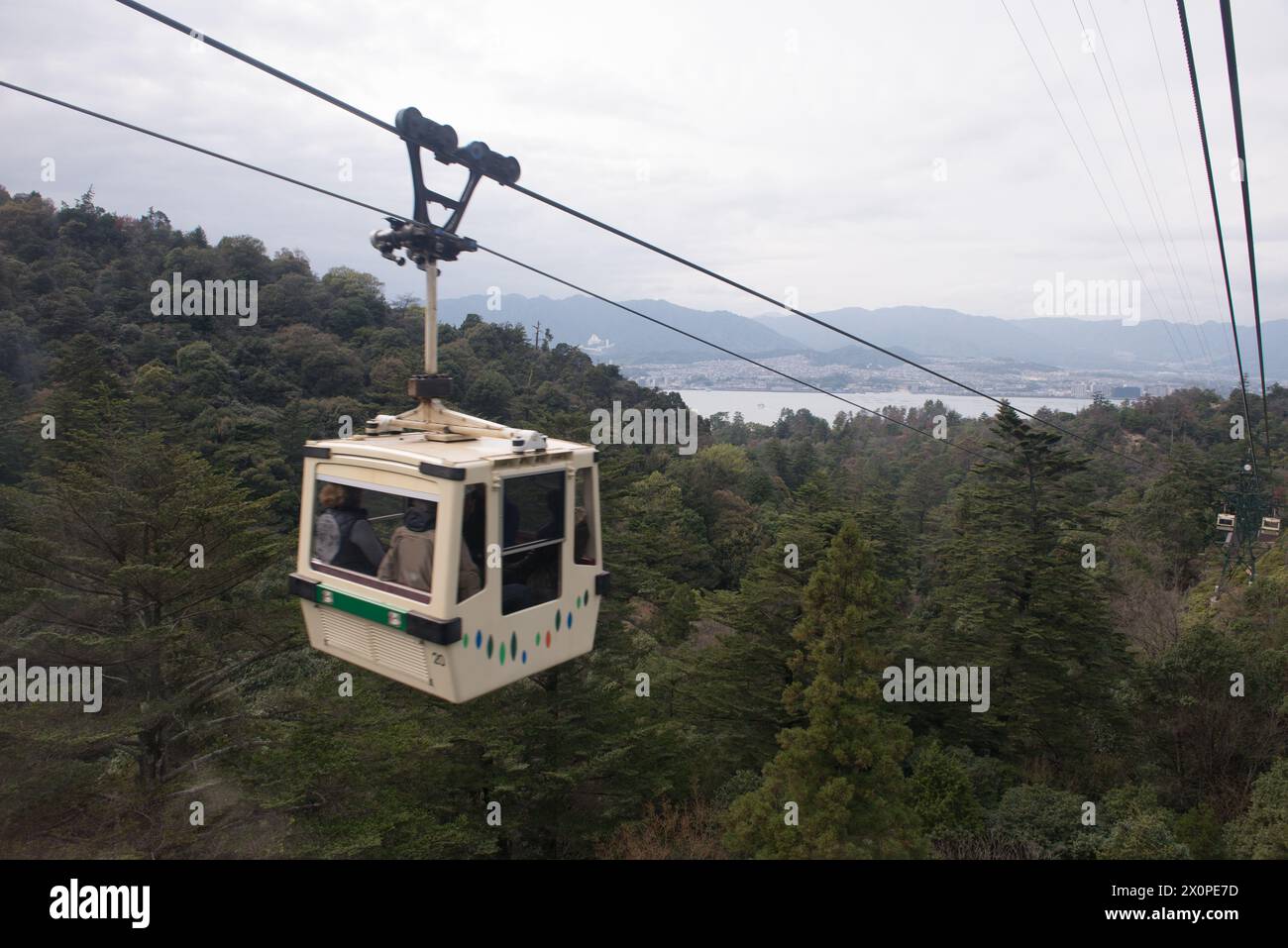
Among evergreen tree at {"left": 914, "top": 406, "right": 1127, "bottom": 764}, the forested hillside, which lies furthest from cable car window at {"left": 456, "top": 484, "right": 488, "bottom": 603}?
evergreen tree at {"left": 914, "top": 406, "right": 1127, "bottom": 764}

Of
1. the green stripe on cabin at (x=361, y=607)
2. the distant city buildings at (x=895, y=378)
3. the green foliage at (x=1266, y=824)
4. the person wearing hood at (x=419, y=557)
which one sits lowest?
the green foliage at (x=1266, y=824)

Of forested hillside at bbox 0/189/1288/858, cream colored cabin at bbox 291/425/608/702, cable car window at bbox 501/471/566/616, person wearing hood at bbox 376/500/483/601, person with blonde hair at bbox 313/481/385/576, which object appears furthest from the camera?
forested hillside at bbox 0/189/1288/858

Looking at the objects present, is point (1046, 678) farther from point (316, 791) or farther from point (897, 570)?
point (316, 791)

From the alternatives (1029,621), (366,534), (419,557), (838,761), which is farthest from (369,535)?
(1029,621)

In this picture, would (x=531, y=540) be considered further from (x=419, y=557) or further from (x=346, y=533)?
(x=346, y=533)

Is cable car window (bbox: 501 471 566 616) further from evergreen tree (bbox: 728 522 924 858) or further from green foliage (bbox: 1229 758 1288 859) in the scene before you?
green foliage (bbox: 1229 758 1288 859)

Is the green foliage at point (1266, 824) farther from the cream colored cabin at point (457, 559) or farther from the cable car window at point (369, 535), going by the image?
the cable car window at point (369, 535)

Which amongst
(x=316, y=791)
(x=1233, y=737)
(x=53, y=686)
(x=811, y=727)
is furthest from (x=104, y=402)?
(x=1233, y=737)

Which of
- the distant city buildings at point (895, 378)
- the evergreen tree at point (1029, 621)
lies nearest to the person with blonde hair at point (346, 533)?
the evergreen tree at point (1029, 621)
